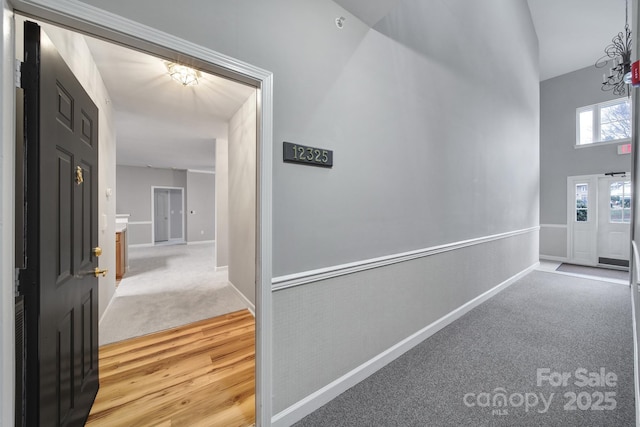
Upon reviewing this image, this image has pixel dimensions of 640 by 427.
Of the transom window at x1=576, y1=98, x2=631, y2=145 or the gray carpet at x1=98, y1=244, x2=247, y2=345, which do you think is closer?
the gray carpet at x1=98, y1=244, x2=247, y2=345

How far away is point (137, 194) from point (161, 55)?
352 inches

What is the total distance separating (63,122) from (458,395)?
2836 millimetres

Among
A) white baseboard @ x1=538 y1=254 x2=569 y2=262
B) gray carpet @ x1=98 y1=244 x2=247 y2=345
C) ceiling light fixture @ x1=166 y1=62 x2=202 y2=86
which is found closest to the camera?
ceiling light fixture @ x1=166 y1=62 x2=202 y2=86

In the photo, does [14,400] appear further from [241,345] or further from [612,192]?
[612,192]

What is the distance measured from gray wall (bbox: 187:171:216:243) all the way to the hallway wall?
8.66 metres

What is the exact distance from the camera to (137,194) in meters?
8.33

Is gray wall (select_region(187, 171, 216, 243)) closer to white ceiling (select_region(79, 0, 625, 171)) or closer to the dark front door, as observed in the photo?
white ceiling (select_region(79, 0, 625, 171))

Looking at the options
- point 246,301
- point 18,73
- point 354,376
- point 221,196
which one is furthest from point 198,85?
point 354,376

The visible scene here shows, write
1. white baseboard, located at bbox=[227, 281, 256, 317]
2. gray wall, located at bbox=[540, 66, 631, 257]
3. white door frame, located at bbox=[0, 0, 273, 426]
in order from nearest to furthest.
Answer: white door frame, located at bbox=[0, 0, 273, 426], white baseboard, located at bbox=[227, 281, 256, 317], gray wall, located at bbox=[540, 66, 631, 257]

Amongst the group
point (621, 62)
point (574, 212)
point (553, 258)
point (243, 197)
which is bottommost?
point (553, 258)

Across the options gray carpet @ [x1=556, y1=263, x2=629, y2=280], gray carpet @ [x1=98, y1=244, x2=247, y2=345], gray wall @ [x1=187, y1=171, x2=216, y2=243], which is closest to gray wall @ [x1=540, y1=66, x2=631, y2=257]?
gray carpet @ [x1=556, y1=263, x2=629, y2=280]

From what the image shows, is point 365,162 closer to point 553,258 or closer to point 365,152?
point 365,152

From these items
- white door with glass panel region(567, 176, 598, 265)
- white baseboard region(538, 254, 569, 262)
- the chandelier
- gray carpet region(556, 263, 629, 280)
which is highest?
the chandelier

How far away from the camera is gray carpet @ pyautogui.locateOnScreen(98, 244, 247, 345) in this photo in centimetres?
280
